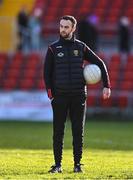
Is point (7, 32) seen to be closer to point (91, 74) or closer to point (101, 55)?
point (101, 55)

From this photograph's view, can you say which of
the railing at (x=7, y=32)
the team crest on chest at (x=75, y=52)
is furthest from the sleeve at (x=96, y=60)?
the railing at (x=7, y=32)

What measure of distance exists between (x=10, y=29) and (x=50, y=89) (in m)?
19.9

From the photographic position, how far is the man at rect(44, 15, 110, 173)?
450 inches

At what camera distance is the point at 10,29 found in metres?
31.1

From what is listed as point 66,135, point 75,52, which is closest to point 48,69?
point 75,52

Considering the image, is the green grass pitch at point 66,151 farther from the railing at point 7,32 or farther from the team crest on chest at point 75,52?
the railing at point 7,32

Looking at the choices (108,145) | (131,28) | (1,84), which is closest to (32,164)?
(108,145)

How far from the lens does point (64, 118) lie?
A: 37.7ft

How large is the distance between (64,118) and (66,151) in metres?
4.39

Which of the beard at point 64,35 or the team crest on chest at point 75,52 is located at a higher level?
the beard at point 64,35

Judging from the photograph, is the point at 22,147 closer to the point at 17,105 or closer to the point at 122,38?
the point at 17,105

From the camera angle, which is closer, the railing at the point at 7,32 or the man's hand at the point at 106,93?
the man's hand at the point at 106,93

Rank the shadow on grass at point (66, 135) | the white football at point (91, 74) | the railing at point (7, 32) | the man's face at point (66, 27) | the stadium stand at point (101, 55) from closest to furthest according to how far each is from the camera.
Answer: the man's face at point (66, 27) < the white football at point (91, 74) < the shadow on grass at point (66, 135) < the stadium stand at point (101, 55) < the railing at point (7, 32)

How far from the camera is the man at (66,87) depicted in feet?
37.5
